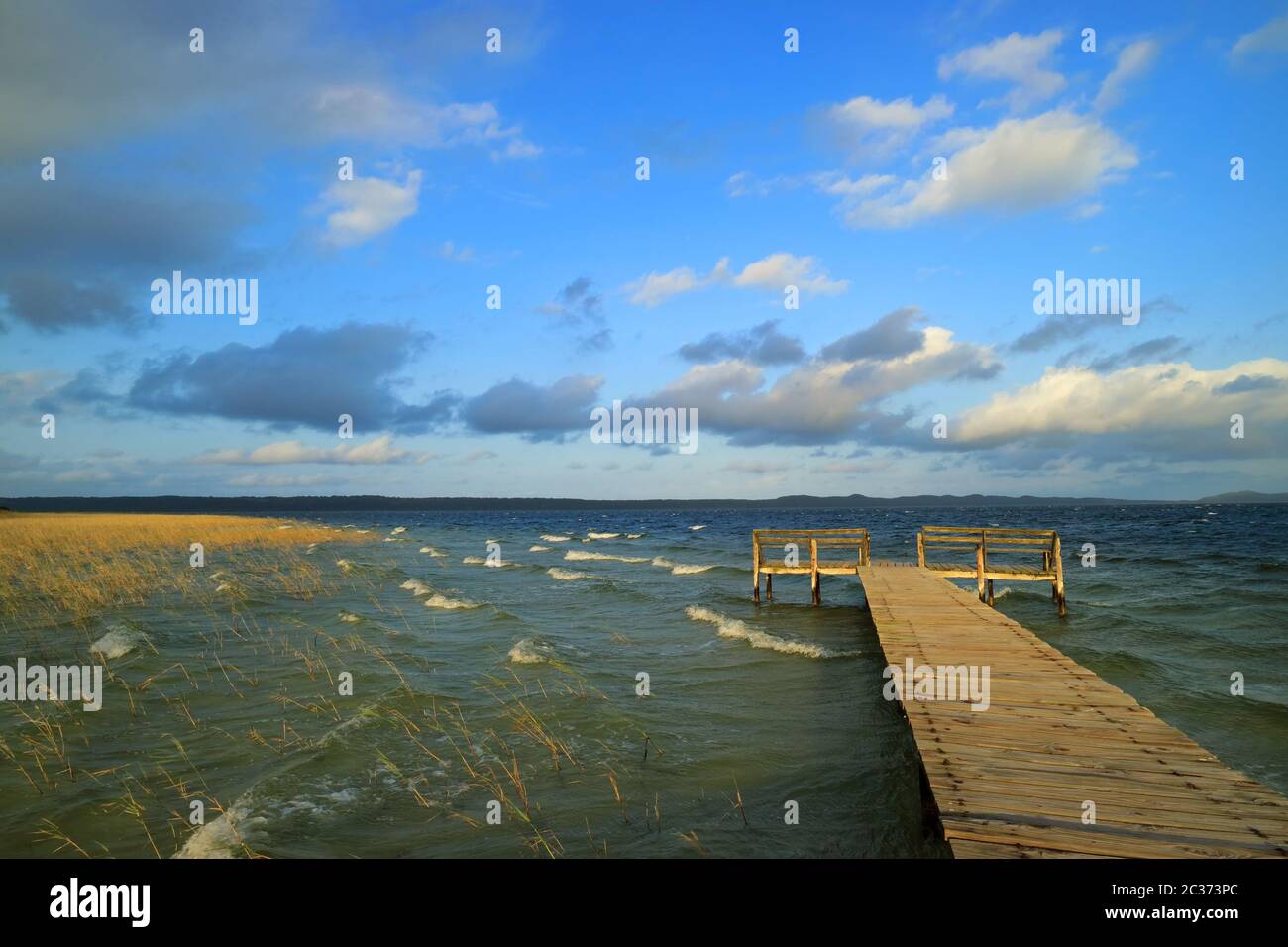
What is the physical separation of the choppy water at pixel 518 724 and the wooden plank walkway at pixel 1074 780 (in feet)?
3.76

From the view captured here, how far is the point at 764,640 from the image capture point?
1617cm

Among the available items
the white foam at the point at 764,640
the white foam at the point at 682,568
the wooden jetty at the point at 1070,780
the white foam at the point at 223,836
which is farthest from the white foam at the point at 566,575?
the white foam at the point at 223,836

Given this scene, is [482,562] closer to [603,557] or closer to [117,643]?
[603,557]

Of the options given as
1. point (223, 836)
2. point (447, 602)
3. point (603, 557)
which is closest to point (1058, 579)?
point (447, 602)

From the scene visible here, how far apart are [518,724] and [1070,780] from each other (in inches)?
277

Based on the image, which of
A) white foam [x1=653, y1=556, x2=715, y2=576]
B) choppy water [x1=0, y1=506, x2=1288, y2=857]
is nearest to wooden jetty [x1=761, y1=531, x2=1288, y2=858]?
choppy water [x1=0, y1=506, x2=1288, y2=857]

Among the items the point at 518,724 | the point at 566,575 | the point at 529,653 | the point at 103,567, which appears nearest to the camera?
the point at 518,724

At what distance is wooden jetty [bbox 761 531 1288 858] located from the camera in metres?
4.82

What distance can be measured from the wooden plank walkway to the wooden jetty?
0.04 ft

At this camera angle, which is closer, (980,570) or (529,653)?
(529,653)

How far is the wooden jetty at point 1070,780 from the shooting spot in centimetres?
482

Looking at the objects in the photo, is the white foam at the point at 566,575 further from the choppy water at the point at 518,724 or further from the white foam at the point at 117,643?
the white foam at the point at 117,643

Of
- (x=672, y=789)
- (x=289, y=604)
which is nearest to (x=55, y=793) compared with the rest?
(x=672, y=789)
